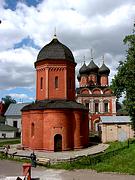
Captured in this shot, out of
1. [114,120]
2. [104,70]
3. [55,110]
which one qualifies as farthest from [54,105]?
[104,70]

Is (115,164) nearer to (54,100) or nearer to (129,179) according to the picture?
(129,179)

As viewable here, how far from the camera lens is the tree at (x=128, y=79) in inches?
1036

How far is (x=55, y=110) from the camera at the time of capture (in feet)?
105

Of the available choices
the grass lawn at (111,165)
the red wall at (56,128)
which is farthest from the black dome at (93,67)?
the grass lawn at (111,165)

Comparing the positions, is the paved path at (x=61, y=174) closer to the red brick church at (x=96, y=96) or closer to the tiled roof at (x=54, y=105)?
the tiled roof at (x=54, y=105)

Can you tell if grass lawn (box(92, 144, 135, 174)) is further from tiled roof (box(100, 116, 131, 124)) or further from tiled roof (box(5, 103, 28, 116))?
tiled roof (box(5, 103, 28, 116))

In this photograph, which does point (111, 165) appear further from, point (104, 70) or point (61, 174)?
point (104, 70)

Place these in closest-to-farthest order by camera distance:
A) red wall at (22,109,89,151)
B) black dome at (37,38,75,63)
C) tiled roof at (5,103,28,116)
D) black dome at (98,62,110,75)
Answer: red wall at (22,109,89,151), black dome at (37,38,75,63), black dome at (98,62,110,75), tiled roof at (5,103,28,116)

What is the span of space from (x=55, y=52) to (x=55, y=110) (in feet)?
24.8

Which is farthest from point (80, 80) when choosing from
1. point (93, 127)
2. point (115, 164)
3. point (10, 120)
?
point (115, 164)

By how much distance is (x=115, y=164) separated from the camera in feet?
64.3

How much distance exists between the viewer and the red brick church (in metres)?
55.3

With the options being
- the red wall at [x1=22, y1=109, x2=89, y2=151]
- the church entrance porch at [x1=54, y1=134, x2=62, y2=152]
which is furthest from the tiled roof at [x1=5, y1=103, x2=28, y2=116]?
the church entrance porch at [x1=54, y1=134, x2=62, y2=152]

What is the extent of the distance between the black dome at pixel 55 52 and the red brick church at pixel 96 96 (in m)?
19.7
